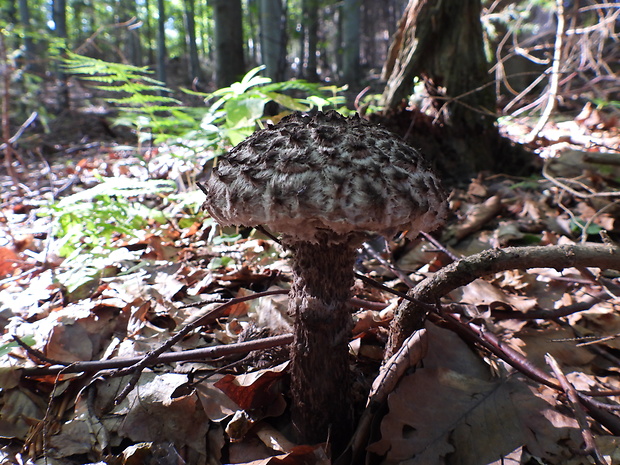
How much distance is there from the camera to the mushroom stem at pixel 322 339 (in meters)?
1.61

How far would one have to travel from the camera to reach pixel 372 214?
1.28 m

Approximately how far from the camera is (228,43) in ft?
24.1

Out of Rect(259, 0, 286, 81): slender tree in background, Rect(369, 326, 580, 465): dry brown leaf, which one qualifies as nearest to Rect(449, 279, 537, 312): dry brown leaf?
Rect(369, 326, 580, 465): dry brown leaf

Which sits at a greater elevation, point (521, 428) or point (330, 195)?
point (330, 195)

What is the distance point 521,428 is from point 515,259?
0.69 meters

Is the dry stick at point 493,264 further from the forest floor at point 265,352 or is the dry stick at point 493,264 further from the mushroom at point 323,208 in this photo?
the mushroom at point 323,208

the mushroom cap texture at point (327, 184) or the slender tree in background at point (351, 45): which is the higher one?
the slender tree in background at point (351, 45)

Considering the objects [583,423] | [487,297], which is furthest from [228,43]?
[583,423]

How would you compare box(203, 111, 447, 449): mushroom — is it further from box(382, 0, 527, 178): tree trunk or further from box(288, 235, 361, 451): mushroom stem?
box(382, 0, 527, 178): tree trunk

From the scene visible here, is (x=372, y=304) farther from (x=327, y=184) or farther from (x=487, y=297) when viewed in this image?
(x=327, y=184)

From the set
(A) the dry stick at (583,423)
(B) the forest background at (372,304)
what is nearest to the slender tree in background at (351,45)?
(B) the forest background at (372,304)

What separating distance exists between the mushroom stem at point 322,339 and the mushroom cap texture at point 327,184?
16 centimetres

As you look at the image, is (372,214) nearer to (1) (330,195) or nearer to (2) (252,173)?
(1) (330,195)

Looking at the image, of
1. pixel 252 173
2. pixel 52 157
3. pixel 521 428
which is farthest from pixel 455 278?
pixel 52 157
